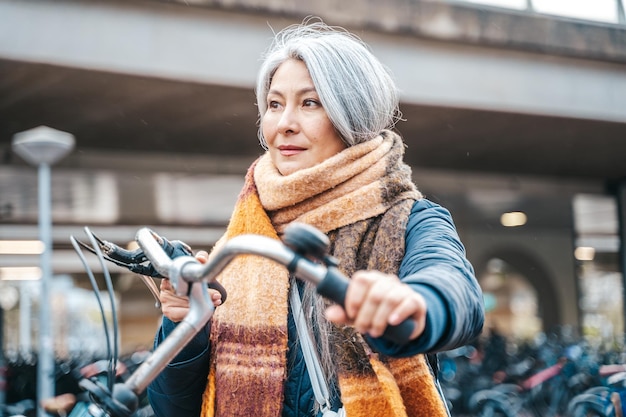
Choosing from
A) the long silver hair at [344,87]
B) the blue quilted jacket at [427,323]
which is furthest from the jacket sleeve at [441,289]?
the long silver hair at [344,87]

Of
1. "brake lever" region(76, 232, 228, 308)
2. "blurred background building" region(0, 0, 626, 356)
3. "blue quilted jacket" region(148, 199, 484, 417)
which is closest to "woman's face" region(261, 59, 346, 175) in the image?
"blue quilted jacket" region(148, 199, 484, 417)

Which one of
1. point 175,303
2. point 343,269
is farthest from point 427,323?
point 175,303

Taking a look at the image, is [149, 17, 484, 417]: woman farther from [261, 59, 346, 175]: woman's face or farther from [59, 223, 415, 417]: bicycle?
[59, 223, 415, 417]: bicycle

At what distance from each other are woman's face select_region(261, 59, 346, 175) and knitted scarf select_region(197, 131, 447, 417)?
2.3 inches

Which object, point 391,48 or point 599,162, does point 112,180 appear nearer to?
point 391,48

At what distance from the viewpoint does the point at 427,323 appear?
3.20 feet

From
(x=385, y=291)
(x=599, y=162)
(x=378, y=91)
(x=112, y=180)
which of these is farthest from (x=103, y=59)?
(x=599, y=162)

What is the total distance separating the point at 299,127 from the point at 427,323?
71cm

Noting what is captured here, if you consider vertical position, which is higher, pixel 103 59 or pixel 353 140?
pixel 103 59

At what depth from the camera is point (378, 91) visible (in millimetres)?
1618

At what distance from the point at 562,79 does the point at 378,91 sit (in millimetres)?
9580

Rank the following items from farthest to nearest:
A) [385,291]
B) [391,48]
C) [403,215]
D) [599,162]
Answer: [599,162]
[391,48]
[403,215]
[385,291]

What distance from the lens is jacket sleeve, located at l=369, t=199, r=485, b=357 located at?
3.28 feet

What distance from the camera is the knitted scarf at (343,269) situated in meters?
1.37
